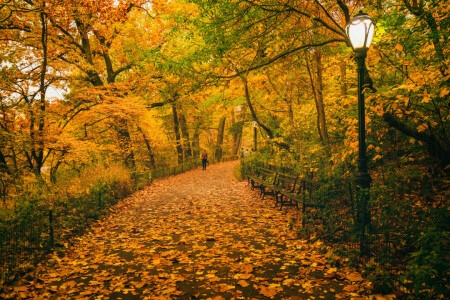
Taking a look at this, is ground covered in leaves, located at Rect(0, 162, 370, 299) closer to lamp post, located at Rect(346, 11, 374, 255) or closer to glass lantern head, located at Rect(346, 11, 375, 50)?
lamp post, located at Rect(346, 11, 374, 255)

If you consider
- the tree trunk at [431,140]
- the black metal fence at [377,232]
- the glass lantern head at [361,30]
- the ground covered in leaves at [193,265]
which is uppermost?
the glass lantern head at [361,30]

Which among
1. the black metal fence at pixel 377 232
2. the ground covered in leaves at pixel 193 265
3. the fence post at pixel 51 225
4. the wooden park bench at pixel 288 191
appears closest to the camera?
the black metal fence at pixel 377 232

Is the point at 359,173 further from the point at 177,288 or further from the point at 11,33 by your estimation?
the point at 11,33

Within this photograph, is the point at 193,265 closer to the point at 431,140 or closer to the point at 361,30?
the point at 361,30

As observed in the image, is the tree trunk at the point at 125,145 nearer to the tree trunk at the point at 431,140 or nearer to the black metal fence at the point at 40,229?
the black metal fence at the point at 40,229

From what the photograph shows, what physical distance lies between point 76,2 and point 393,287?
11624 mm

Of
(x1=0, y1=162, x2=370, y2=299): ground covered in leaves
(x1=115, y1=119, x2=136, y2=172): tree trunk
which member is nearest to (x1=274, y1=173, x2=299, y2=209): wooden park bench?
(x1=0, y1=162, x2=370, y2=299): ground covered in leaves

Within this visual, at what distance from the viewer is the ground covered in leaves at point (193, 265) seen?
11.8 ft

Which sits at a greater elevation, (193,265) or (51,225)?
(51,225)

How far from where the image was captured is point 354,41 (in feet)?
14.7

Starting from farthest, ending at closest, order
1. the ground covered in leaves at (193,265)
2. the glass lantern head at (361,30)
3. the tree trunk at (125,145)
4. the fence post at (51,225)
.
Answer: the tree trunk at (125,145) → the fence post at (51,225) → the glass lantern head at (361,30) → the ground covered in leaves at (193,265)

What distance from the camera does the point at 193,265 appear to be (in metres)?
4.39

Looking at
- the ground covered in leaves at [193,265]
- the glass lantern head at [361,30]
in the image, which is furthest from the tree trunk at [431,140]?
the ground covered in leaves at [193,265]

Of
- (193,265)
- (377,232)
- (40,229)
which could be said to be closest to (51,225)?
(40,229)
